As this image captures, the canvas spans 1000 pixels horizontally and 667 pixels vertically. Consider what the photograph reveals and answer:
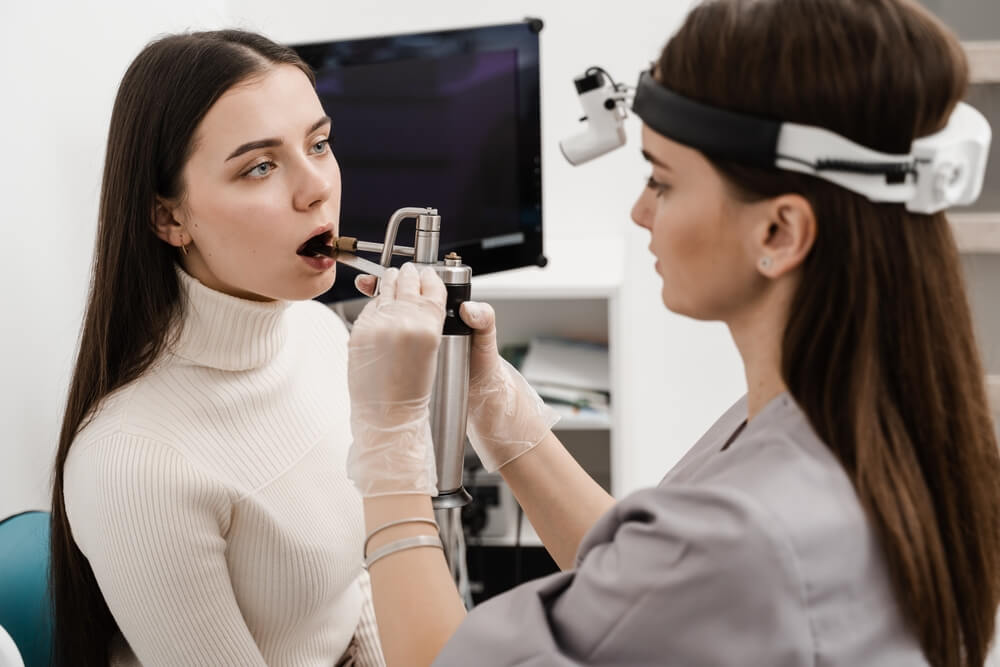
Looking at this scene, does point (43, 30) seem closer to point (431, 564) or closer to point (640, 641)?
point (431, 564)

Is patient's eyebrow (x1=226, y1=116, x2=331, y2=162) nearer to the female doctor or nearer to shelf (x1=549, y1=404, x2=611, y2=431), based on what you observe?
the female doctor

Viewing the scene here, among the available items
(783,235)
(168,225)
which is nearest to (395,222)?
(168,225)

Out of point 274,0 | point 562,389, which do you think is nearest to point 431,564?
point 562,389

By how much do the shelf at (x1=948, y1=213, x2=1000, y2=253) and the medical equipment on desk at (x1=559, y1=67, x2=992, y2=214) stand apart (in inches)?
74.5

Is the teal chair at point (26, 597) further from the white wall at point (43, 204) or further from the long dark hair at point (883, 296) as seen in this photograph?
the long dark hair at point (883, 296)

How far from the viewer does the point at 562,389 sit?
7.87 ft

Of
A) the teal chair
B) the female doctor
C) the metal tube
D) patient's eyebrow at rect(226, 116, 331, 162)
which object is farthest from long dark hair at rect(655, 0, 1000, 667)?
the teal chair

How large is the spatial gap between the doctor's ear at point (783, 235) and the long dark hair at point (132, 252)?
27.3 inches

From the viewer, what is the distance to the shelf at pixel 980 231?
2605 mm

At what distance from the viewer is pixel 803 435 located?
87 centimetres

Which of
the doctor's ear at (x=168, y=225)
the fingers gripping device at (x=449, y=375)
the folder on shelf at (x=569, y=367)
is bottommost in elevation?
the folder on shelf at (x=569, y=367)

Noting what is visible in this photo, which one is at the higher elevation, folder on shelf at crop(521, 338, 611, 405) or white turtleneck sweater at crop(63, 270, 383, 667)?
Answer: white turtleneck sweater at crop(63, 270, 383, 667)

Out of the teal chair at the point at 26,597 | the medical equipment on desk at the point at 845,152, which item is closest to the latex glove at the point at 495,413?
the medical equipment on desk at the point at 845,152

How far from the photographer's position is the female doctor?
31.5 inches
